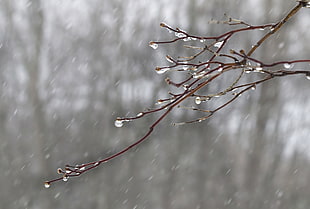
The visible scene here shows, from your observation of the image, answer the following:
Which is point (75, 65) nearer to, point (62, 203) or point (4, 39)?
point (4, 39)

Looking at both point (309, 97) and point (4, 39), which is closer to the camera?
point (309, 97)

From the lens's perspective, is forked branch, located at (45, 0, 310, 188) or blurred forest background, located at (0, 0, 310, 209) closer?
forked branch, located at (45, 0, 310, 188)

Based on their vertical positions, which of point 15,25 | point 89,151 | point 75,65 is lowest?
point 89,151

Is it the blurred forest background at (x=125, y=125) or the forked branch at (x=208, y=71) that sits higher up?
the forked branch at (x=208, y=71)

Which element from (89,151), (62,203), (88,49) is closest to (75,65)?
(88,49)

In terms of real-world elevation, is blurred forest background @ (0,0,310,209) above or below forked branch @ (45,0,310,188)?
below

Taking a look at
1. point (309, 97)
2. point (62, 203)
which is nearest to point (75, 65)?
point (62, 203)

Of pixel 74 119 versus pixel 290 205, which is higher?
pixel 74 119

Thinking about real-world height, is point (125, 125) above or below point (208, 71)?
below
